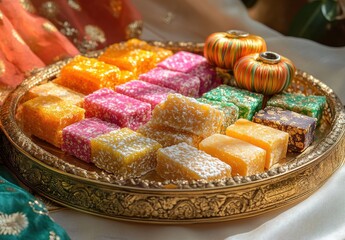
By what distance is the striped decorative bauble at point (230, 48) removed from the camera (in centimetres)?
172

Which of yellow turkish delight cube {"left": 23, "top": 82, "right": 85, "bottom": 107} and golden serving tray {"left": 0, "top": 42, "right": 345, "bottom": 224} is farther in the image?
yellow turkish delight cube {"left": 23, "top": 82, "right": 85, "bottom": 107}

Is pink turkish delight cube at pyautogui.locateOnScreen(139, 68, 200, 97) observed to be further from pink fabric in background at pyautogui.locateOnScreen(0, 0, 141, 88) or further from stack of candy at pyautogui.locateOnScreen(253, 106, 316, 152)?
pink fabric in background at pyautogui.locateOnScreen(0, 0, 141, 88)

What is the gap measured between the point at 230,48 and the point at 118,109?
1.40ft

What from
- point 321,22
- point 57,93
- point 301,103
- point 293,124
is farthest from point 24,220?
point 321,22

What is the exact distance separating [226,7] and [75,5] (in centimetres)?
55

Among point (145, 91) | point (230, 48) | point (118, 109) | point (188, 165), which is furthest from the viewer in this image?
point (230, 48)

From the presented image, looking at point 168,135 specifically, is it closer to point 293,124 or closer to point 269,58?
point 293,124

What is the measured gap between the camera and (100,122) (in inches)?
57.2

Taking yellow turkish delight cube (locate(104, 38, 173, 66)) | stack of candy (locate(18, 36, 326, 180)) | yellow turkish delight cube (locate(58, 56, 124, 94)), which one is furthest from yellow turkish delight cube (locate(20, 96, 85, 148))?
yellow turkish delight cube (locate(104, 38, 173, 66))

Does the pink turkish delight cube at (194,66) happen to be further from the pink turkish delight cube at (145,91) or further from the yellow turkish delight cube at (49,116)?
the yellow turkish delight cube at (49,116)

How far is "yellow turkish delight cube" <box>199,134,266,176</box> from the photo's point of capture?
129 centimetres

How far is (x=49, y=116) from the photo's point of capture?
1.44 meters

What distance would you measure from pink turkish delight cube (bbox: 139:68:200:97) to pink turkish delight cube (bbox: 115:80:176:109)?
0.10ft

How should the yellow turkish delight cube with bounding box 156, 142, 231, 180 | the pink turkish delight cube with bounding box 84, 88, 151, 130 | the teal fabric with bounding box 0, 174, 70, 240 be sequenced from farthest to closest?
the pink turkish delight cube with bounding box 84, 88, 151, 130 → the yellow turkish delight cube with bounding box 156, 142, 231, 180 → the teal fabric with bounding box 0, 174, 70, 240
